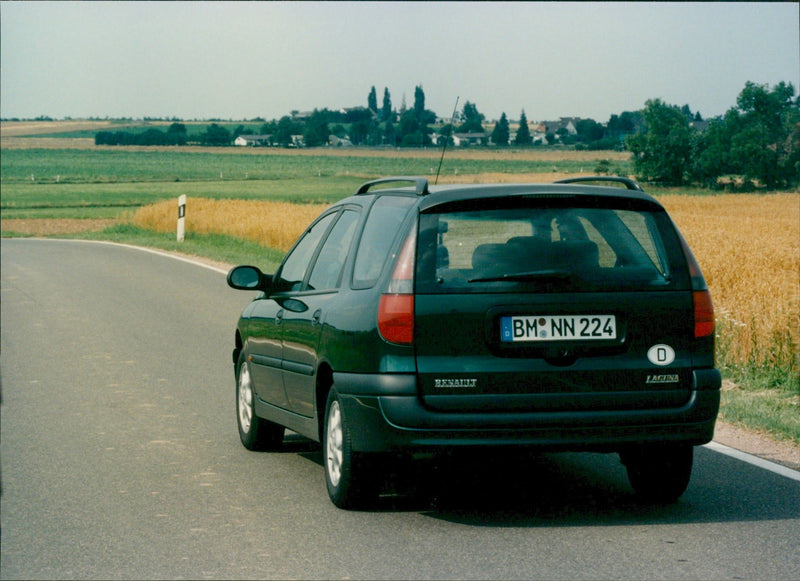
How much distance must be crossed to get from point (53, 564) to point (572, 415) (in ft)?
7.95

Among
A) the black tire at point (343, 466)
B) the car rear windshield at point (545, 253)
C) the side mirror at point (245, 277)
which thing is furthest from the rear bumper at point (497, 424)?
the side mirror at point (245, 277)

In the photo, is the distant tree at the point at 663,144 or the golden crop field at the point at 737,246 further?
the distant tree at the point at 663,144

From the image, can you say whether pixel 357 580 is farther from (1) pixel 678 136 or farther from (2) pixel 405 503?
(1) pixel 678 136

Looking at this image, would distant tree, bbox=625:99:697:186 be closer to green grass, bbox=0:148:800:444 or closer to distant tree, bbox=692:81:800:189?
green grass, bbox=0:148:800:444

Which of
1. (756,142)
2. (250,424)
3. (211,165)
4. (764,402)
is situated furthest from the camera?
(211,165)

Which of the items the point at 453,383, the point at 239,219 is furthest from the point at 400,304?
the point at 239,219

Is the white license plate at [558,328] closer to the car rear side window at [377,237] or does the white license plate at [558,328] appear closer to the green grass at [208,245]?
the car rear side window at [377,237]

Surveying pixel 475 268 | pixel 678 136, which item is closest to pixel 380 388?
pixel 475 268

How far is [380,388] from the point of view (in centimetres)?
600

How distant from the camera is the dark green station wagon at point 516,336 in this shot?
5.96 m

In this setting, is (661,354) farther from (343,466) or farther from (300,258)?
(300,258)

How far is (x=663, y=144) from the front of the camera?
10338 centimetres

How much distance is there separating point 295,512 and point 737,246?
17306 millimetres

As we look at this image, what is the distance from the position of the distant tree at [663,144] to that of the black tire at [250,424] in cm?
8786
